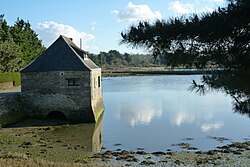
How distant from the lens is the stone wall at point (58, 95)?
1950 cm

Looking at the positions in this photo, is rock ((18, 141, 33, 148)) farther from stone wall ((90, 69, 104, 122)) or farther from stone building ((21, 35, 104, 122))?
stone wall ((90, 69, 104, 122))

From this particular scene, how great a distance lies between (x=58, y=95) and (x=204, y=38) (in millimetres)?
15912

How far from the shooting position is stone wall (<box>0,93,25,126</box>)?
722 inches

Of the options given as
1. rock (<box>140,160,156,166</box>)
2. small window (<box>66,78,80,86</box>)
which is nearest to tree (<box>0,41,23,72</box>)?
small window (<box>66,78,80,86</box>)

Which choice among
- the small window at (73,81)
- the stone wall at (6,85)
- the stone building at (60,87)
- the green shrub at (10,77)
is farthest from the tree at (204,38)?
the stone wall at (6,85)

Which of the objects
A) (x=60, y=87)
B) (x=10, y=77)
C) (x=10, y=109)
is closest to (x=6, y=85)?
(x=10, y=77)

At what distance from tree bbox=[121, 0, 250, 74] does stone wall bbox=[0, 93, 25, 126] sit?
14.9 meters

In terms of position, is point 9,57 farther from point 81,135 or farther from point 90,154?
point 90,154

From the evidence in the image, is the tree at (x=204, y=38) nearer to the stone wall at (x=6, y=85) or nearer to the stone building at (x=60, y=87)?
the stone building at (x=60, y=87)

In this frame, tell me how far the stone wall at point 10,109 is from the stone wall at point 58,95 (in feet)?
1.42

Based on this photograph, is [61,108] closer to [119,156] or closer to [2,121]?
[2,121]

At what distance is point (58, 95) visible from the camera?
19.8m

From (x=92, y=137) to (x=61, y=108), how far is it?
4310 millimetres

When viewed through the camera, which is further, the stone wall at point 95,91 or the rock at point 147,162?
the stone wall at point 95,91
